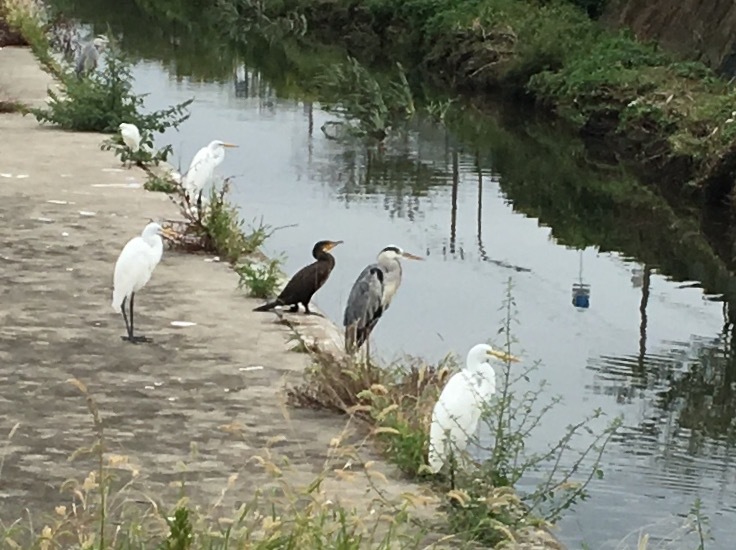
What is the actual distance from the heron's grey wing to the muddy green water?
0.91 m

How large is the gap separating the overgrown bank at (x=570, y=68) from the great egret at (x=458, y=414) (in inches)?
447

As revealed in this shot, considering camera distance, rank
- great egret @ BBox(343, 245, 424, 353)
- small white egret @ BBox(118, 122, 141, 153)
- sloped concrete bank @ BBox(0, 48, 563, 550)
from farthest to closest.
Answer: small white egret @ BBox(118, 122, 141, 153), great egret @ BBox(343, 245, 424, 353), sloped concrete bank @ BBox(0, 48, 563, 550)

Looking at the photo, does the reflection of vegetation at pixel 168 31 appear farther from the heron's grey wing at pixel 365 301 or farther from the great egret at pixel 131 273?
the great egret at pixel 131 273

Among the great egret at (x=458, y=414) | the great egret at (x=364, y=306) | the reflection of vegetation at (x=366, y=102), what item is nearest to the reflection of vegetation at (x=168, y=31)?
the reflection of vegetation at (x=366, y=102)

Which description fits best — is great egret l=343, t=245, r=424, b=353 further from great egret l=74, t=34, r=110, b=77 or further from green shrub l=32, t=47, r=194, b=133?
great egret l=74, t=34, r=110, b=77

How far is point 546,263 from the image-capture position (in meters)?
13.9

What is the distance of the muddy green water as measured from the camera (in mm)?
8492

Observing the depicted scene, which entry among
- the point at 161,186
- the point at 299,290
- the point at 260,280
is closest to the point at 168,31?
the point at 161,186

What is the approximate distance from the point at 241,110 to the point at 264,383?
52.3 ft

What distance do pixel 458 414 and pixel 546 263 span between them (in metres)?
8.21

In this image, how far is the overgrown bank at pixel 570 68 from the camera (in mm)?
17922

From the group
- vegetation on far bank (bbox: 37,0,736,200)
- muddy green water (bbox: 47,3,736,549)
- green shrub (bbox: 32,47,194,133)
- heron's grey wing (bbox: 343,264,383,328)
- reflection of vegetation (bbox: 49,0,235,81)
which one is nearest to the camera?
heron's grey wing (bbox: 343,264,383,328)

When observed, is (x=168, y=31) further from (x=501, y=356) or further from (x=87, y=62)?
(x=501, y=356)

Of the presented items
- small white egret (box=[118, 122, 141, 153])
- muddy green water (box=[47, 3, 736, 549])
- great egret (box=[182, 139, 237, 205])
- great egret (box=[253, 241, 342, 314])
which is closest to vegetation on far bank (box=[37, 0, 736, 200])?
muddy green water (box=[47, 3, 736, 549])
